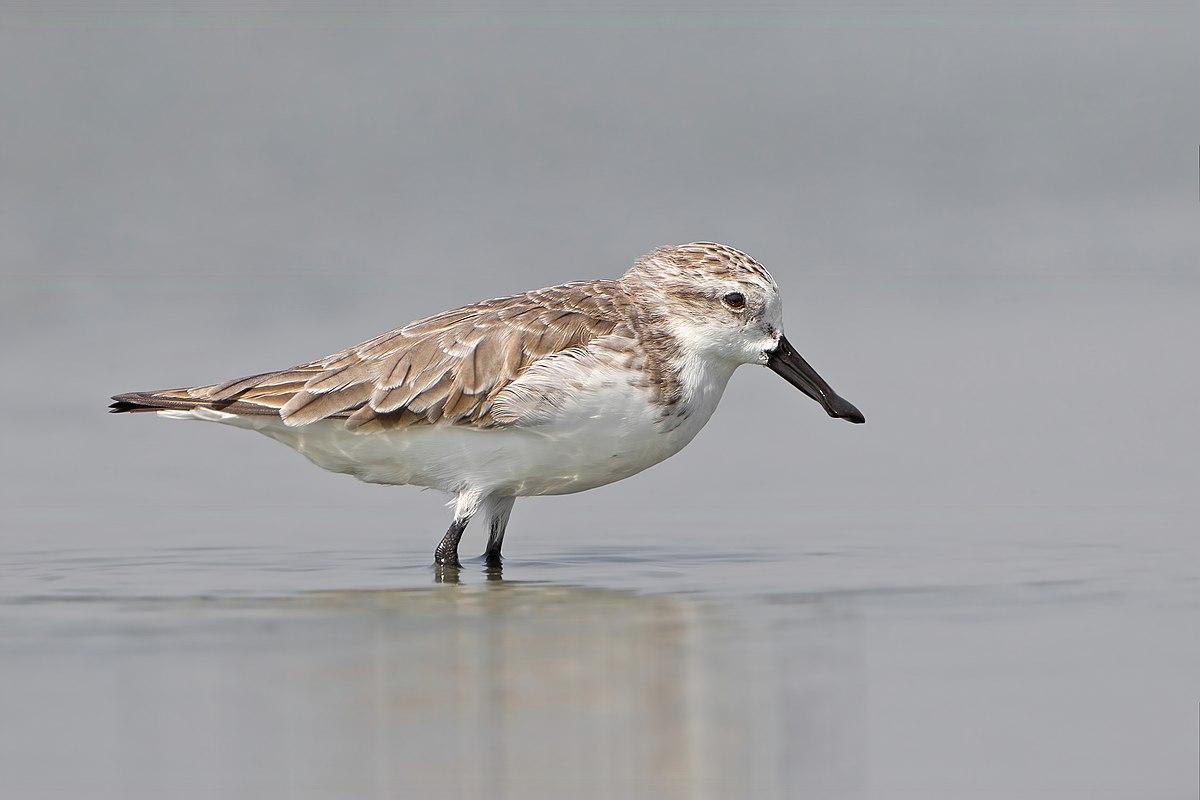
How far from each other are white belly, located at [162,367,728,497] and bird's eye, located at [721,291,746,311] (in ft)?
1.63

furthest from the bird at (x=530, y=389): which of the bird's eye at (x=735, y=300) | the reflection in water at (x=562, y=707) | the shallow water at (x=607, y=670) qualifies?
the reflection in water at (x=562, y=707)

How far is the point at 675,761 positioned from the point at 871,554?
4816mm

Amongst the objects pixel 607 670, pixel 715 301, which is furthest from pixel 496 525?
pixel 607 670

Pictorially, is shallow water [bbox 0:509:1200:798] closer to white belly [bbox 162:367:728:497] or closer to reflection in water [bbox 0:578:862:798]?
reflection in water [bbox 0:578:862:798]

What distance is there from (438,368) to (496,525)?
1118mm

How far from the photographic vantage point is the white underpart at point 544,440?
10711 millimetres

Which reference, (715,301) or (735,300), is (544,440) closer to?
(715,301)

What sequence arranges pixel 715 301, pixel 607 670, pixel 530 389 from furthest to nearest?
pixel 715 301 → pixel 530 389 → pixel 607 670

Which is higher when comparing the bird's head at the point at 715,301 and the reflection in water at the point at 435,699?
the bird's head at the point at 715,301

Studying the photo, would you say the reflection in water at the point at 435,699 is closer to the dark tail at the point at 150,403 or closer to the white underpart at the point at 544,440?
the white underpart at the point at 544,440

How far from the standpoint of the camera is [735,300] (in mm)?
11188

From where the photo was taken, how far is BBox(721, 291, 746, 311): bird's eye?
11.2 m

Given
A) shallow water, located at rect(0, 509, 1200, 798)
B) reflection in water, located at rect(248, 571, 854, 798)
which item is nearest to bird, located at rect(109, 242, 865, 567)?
shallow water, located at rect(0, 509, 1200, 798)

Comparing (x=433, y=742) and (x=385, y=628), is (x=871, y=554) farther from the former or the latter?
(x=433, y=742)
